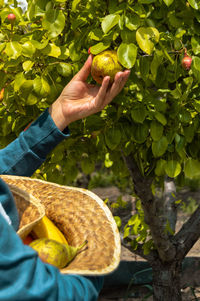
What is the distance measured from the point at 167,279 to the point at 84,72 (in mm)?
1723

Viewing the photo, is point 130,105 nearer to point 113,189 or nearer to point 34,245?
point 34,245

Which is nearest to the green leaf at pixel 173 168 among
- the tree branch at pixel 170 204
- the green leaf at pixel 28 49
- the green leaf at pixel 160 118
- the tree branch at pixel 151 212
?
the green leaf at pixel 160 118

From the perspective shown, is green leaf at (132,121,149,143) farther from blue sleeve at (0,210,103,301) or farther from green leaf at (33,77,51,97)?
blue sleeve at (0,210,103,301)

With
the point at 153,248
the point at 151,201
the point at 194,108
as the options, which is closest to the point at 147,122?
the point at 194,108

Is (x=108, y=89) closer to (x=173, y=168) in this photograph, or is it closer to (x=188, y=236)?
(x=173, y=168)

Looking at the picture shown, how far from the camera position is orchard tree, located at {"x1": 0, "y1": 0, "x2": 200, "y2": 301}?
161 centimetres

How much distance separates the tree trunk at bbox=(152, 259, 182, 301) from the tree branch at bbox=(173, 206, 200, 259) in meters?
0.11

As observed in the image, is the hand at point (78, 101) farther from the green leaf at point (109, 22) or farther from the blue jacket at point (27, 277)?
the blue jacket at point (27, 277)

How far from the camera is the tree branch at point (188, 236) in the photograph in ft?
8.80

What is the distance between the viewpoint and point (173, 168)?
196 centimetres

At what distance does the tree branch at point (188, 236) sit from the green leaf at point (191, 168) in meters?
0.82

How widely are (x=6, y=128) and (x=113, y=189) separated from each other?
5.51m

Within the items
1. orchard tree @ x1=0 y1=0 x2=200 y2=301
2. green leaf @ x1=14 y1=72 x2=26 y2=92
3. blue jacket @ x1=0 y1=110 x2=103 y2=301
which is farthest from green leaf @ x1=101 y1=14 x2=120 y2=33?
blue jacket @ x1=0 y1=110 x2=103 y2=301

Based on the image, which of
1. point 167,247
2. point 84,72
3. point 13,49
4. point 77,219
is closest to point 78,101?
point 84,72
